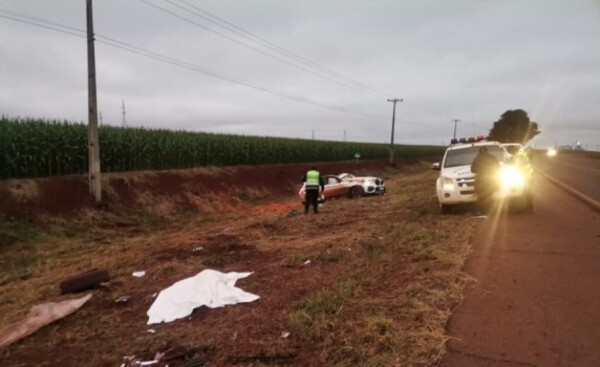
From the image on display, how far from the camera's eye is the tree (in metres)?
76.2

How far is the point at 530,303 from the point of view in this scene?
187 inches

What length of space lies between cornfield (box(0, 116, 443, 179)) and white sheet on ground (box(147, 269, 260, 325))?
44.9ft

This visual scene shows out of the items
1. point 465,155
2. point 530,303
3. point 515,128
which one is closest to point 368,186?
point 465,155

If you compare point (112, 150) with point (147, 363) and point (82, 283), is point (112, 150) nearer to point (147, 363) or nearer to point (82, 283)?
point (82, 283)

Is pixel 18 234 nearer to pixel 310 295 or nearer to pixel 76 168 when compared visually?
pixel 76 168

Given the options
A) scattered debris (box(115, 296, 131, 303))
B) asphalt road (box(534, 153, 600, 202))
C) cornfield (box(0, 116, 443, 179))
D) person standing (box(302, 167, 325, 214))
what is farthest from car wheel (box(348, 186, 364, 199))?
scattered debris (box(115, 296, 131, 303))

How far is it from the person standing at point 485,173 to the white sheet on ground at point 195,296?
697 cm

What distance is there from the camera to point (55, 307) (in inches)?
243

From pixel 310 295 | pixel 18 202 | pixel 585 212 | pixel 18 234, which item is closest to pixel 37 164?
pixel 18 202

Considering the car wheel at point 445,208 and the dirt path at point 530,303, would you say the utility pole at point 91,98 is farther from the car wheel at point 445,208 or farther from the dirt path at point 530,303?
the dirt path at point 530,303

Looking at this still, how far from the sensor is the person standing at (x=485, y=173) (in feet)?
34.7

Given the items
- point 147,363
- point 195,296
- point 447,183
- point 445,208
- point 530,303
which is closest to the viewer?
point 147,363

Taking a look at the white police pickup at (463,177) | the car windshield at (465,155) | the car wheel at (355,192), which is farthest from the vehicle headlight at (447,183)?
the car wheel at (355,192)

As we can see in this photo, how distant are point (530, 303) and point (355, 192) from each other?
16.3 meters
